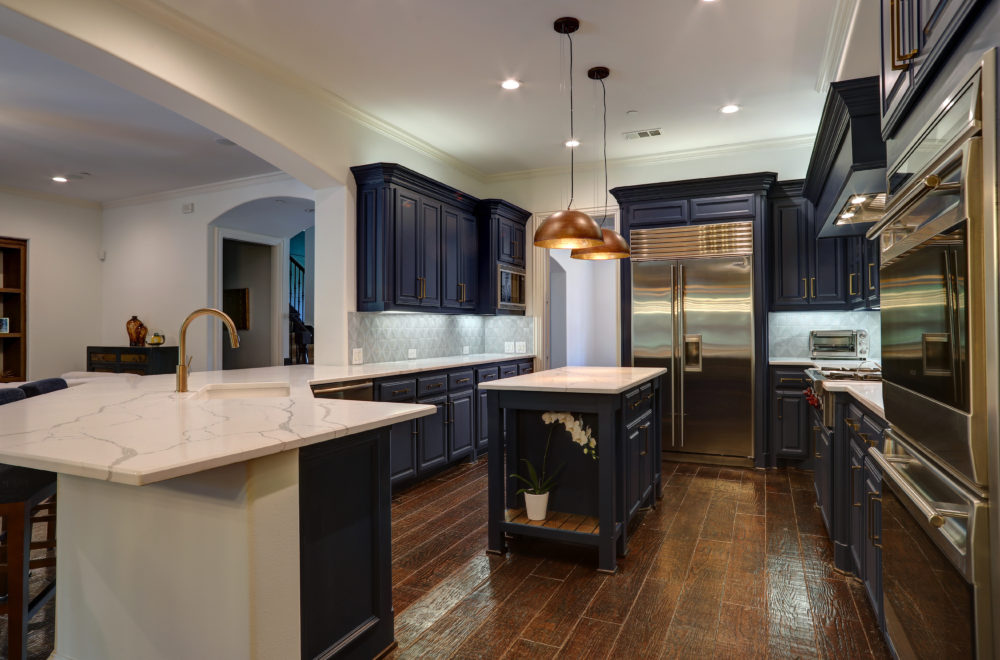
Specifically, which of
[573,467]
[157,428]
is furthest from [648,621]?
[157,428]

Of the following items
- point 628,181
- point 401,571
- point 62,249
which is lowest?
point 401,571

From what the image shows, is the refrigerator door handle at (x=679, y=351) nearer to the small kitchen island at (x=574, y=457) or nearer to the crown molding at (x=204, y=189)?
the small kitchen island at (x=574, y=457)

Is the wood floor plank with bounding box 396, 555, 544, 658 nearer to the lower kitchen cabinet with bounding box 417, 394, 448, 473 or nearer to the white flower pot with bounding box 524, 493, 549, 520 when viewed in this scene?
the white flower pot with bounding box 524, 493, 549, 520

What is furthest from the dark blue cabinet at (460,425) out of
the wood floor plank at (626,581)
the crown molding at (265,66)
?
the crown molding at (265,66)

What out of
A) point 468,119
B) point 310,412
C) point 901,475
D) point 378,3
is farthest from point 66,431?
point 468,119

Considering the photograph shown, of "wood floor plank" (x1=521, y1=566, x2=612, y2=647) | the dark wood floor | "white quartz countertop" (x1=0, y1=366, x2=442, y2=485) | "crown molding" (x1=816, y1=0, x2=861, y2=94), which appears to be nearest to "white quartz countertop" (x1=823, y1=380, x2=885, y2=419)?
the dark wood floor

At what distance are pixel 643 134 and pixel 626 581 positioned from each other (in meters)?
4.00

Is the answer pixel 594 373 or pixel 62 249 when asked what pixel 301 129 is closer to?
pixel 594 373

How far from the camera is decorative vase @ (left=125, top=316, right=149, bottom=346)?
6.98 metres

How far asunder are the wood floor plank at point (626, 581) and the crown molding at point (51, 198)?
754 centimetres

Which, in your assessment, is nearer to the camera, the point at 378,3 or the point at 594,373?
the point at 378,3

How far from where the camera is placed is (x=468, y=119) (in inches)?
198

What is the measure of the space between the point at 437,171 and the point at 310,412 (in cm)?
437

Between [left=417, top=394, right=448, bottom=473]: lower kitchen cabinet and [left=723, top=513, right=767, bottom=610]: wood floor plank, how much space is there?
2249 mm
